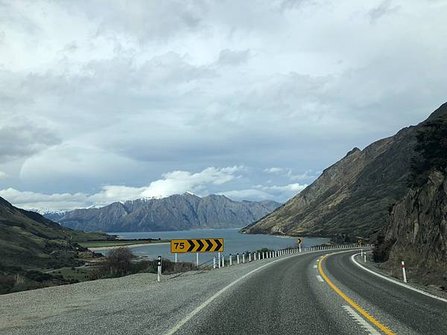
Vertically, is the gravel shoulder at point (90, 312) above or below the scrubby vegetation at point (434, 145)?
below

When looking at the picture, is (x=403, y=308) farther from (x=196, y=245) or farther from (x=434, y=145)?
(x=434, y=145)

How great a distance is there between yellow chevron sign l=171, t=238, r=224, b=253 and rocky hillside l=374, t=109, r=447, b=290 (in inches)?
474

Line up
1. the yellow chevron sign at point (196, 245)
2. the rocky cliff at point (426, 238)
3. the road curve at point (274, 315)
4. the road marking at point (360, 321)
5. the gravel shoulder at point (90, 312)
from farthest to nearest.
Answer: the yellow chevron sign at point (196, 245), the rocky cliff at point (426, 238), the gravel shoulder at point (90, 312), the road curve at point (274, 315), the road marking at point (360, 321)

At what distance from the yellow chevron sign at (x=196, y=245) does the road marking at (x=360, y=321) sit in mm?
18399

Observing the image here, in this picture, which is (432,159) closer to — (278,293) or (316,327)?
(278,293)

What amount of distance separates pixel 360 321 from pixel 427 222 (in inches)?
965

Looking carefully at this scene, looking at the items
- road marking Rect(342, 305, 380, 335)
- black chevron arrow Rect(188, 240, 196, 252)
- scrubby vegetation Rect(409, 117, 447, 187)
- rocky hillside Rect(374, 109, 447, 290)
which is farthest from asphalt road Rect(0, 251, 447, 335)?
scrubby vegetation Rect(409, 117, 447, 187)

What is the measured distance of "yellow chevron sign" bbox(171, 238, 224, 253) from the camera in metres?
28.1

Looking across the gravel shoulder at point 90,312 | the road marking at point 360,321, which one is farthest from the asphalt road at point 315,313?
the gravel shoulder at point 90,312

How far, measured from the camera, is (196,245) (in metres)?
28.9

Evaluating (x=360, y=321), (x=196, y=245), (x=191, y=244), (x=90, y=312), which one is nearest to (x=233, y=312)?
(x=360, y=321)

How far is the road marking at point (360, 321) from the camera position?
304 inches

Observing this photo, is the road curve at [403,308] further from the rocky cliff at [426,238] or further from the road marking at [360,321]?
the rocky cliff at [426,238]

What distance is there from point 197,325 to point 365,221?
18789 centimetres
